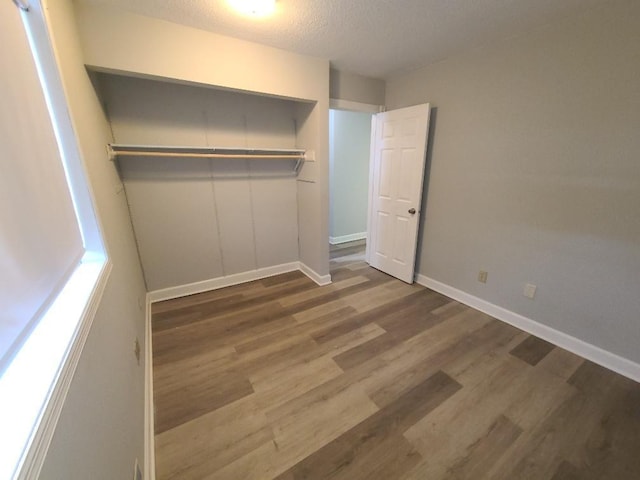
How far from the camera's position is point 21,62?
88 cm

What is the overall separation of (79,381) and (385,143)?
Result: 3.18 m

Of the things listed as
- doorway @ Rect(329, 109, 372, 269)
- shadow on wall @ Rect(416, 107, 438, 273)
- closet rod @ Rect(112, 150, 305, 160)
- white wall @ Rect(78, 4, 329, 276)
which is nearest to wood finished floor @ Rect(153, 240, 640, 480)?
shadow on wall @ Rect(416, 107, 438, 273)

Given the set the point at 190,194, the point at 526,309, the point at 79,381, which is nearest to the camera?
the point at 79,381

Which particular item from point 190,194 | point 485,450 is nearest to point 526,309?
point 485,450

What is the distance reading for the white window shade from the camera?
0.63 meters

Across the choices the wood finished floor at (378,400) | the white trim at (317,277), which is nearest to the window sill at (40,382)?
the wood finished floor at (378,400)

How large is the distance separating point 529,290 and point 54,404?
2.87m

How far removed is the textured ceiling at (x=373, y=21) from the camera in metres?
1.66

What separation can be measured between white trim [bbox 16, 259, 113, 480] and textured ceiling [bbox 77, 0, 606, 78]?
1974mm

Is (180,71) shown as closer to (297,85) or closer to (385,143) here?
(297,85)

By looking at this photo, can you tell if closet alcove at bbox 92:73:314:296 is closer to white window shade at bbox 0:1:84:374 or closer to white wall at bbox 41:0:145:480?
white wall at bbox 41:0:145:480

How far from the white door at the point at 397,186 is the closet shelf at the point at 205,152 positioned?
1003 millimetres

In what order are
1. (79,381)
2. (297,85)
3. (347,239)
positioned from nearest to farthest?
(79,381) < (297,85) < (347,239)

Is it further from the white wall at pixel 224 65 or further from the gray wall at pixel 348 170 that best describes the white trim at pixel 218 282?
the gray wall at pixel 348 170
